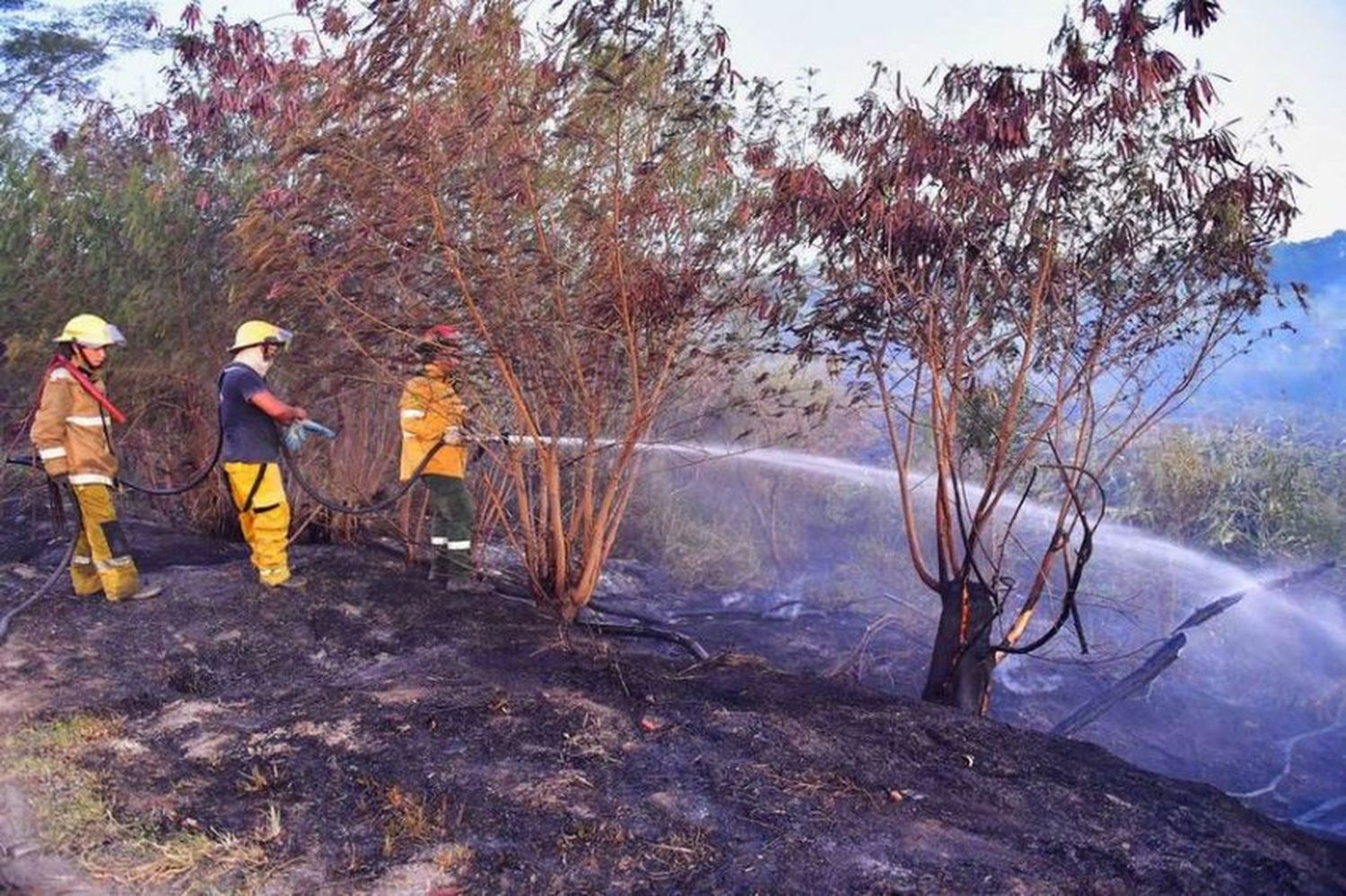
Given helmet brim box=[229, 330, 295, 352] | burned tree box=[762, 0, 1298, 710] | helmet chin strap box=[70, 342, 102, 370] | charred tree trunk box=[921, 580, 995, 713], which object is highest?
burned tree box=[762, 0, 1298, 710]

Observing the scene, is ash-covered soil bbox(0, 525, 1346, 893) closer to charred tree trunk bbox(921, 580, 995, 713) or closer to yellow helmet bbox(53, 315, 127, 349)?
charred tree trunk bbox(921, 580, 995, 713)

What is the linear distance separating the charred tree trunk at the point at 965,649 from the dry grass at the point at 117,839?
3.74 m

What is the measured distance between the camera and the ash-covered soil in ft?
10.9

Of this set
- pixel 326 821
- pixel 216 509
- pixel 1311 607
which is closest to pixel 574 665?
pixel 326 821

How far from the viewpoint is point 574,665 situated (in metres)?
5.27

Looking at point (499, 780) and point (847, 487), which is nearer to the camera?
point (499, 780)

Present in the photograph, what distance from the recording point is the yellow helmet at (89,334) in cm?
588

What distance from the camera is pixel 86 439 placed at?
19.5ft

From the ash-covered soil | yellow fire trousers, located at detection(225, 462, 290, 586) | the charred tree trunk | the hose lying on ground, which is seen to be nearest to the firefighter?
yellow fire trousers, located at detection(225, 462, 290, 586)

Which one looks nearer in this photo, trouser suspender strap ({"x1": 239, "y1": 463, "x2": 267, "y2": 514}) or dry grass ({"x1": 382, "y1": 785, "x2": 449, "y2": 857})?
dry grass ({"x1": 382, "y1": 785, "x2": 449, "y2": 857})

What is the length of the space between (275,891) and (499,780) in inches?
35.3

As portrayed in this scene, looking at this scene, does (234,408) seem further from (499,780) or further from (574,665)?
(499,780)

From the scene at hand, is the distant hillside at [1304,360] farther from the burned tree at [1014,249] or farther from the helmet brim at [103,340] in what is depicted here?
the helmet brim at [103,340]

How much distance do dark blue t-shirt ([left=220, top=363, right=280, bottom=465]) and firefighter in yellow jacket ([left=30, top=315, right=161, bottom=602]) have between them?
0.58 meters
